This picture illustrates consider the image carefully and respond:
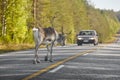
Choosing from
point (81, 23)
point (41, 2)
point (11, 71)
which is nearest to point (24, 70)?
point (11, 71)

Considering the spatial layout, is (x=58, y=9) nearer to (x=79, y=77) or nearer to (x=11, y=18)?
(x=11, y=18)

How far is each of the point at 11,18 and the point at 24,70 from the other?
2910 cm

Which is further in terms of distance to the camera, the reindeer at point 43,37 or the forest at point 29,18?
the forest at point 29,18

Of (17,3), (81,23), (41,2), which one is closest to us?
(17,3)

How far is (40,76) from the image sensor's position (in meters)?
11.8

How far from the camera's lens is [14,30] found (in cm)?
4297

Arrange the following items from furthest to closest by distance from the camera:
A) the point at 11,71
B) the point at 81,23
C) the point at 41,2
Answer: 1. the point at 81,23
2. the point at 41,2
3. the point at 11,71

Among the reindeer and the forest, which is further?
the forest

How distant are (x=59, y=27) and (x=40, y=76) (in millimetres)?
75130

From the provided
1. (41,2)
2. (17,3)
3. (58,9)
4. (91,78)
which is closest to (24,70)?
(91,78)

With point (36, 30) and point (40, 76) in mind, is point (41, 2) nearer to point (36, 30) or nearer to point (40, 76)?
point (36, 30)

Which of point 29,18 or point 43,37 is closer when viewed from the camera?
point 43,37

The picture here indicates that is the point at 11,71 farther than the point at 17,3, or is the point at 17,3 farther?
the point at 17,3

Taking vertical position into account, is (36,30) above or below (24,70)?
above
